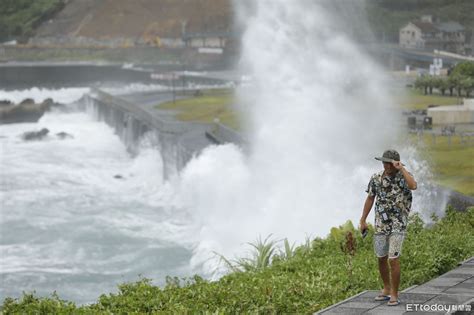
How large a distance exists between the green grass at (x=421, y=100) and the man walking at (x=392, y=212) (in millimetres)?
35142

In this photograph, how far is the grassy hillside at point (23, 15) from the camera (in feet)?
535

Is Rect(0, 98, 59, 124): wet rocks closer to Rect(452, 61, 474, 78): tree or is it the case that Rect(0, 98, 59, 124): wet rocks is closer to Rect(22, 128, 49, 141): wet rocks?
Rect(22, 128, 49, 141): wet rocks

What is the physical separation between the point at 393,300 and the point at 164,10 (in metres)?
166

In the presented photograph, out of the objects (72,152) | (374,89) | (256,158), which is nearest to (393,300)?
(256,158)

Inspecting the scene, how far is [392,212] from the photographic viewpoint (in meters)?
10.2

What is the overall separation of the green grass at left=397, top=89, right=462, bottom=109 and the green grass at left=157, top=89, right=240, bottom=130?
799cm

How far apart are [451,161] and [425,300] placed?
19.3 metres

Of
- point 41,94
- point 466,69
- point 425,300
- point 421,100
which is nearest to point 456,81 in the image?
point 466,69

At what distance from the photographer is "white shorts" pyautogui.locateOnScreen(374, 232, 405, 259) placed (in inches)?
400

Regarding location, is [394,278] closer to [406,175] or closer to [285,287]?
[406,175]

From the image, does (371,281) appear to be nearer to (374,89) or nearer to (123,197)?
(123,197)

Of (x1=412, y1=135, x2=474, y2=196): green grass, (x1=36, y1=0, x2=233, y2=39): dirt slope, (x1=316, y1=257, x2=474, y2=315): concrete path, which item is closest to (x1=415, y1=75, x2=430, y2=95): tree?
(x1=412, y1=135, x2=474, y2=196): green grass

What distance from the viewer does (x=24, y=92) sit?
112 metres

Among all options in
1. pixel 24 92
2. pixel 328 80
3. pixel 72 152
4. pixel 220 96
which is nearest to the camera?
pixel 328 80
